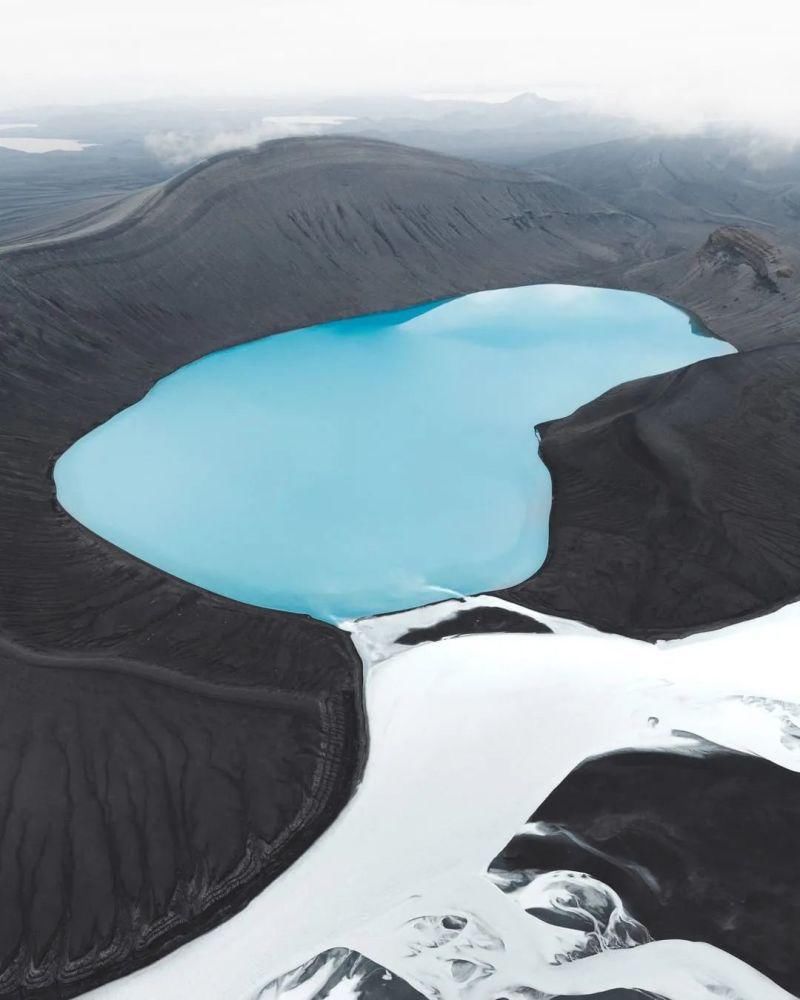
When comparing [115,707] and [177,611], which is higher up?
[177,611]

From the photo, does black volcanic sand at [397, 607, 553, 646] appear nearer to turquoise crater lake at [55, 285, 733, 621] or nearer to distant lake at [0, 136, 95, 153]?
turquoise crater lake at [55, 285, 733, 621]

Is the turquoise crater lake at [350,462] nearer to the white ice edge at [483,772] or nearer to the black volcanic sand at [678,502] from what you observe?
the black volcanic sand at [678,502]

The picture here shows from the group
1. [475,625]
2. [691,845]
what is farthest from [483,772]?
[475,625]

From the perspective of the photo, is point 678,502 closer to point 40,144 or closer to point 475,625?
point 475,625

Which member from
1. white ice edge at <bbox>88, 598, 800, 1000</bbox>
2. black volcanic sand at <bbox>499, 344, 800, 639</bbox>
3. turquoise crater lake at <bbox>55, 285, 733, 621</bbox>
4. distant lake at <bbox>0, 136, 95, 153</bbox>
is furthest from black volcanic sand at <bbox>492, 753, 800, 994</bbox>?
distant lake at <bbox>0, 136, 95, 153</bbox>

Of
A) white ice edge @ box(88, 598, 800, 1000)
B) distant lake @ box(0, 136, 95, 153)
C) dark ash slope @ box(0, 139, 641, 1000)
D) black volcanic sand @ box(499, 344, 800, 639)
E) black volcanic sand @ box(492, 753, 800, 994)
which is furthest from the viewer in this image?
distant lake @ box(0, 136, 95, 153)

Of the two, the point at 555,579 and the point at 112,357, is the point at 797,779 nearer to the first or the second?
the point at 555,579

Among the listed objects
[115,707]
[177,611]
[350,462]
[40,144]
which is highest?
[40,144]
